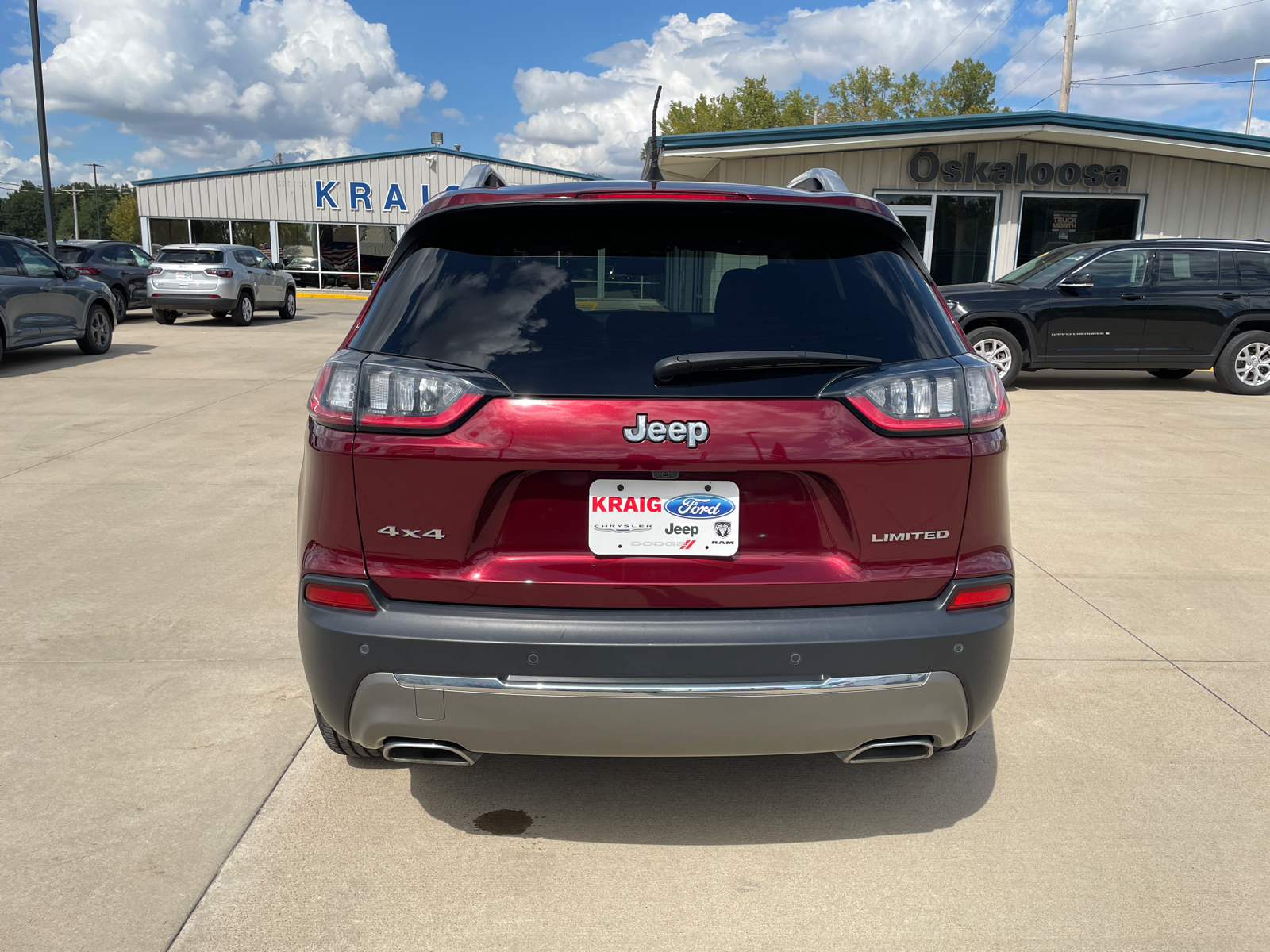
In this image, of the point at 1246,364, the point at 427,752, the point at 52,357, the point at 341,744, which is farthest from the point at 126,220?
the point at 427,752

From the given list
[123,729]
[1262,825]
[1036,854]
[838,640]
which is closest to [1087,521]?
[1262,825]

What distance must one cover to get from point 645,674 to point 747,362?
29.9 inches

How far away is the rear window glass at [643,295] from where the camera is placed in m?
2.32

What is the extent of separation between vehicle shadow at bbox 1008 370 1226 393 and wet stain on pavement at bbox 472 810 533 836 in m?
10.8

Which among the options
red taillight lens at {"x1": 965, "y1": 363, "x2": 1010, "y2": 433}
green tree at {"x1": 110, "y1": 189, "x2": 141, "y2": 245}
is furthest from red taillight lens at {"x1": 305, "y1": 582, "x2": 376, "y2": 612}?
green tree at {"x1": 110, "y1": 189, "x2": 141, "y2": 245}

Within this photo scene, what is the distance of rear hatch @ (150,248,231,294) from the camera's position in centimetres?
2044

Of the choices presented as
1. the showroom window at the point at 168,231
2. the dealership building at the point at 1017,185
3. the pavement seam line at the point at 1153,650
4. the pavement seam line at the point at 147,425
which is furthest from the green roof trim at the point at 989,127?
the showroom window at the point at 168,231

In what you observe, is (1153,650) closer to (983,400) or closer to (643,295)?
(983,400)

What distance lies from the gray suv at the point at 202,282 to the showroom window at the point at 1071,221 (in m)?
16.3

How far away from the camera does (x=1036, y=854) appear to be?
2701 millimetres

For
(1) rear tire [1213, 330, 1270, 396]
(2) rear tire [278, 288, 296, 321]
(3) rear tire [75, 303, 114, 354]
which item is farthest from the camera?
(2) rear tire [278, 288, 296, 321]

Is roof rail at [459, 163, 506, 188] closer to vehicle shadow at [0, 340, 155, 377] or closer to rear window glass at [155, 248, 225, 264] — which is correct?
vehicle shadow at [0, 340, 155, 377]

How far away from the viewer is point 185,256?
2077 centimetres

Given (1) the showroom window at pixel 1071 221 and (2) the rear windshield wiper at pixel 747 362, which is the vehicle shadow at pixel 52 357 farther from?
(1) the showroom window at pixel 1071 221
